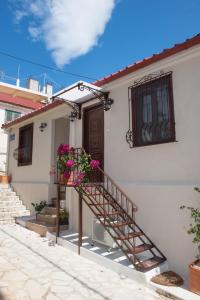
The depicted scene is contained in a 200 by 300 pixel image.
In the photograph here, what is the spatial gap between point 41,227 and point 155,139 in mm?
4907

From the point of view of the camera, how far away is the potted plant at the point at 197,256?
4.32 m

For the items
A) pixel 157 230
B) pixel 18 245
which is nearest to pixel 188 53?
pixel 157 230

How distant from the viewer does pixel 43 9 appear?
29.8ft

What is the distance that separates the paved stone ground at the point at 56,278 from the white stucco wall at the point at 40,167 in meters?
3.56

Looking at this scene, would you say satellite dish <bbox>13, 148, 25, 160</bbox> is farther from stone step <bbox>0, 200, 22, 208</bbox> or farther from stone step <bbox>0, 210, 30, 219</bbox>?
stone step <bbox>0, 210, 30, 219</bbox>

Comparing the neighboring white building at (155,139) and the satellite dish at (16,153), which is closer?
the neighboring white building at (155,139)

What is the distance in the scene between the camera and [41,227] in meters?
8.29

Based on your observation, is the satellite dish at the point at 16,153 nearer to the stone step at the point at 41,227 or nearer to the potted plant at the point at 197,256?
the stone step at the point at 41,227

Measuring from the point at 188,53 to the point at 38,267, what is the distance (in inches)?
225

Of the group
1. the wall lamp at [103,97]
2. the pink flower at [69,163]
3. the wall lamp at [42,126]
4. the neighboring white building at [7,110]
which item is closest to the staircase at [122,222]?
the pink flower at [69,163]

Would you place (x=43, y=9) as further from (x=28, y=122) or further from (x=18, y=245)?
(x=18, y=245)

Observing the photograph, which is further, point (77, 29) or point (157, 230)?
point (77, 29)

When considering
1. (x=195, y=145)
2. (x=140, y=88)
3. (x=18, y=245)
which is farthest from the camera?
(x=18, y=245)

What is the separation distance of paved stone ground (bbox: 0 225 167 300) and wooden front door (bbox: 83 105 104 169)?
291 centimetres
